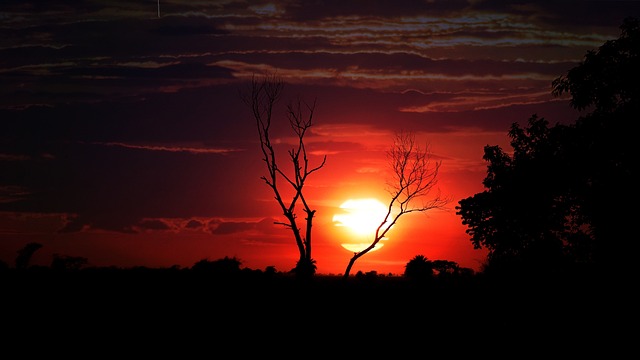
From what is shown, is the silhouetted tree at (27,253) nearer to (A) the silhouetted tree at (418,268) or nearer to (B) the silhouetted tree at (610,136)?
(A) the silhouetted tree at (418,268)

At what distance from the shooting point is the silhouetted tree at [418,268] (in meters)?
56.0

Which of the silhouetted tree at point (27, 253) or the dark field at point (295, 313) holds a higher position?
the silhouetted tree at point (27, 253)

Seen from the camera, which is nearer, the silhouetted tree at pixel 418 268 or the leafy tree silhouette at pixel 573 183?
the leafy tree silhouette at pixel 573 183

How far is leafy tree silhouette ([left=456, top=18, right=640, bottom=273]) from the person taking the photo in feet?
119

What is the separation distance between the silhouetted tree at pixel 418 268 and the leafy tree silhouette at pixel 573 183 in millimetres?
14705

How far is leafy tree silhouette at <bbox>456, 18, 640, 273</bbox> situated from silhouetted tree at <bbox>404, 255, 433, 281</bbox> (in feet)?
48.2

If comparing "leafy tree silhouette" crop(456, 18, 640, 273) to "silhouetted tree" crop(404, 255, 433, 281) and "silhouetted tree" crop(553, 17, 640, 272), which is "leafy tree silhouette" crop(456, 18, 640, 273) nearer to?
"silhouetted tree" crop(553, 17, 640, 272)

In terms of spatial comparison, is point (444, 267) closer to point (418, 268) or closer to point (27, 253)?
point (418, 268)

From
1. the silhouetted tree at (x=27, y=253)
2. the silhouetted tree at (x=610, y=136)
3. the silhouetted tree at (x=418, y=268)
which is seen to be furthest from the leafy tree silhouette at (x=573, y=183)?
the silhouetted tree at (x=27, y=253)

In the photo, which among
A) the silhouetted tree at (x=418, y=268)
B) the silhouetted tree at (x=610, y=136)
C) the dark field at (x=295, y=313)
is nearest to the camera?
the dark field at (x=295, y=313)

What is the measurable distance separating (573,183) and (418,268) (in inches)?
790

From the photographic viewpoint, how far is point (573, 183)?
38.7 meters

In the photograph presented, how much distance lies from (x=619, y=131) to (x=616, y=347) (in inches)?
466

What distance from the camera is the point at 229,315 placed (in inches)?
1315
